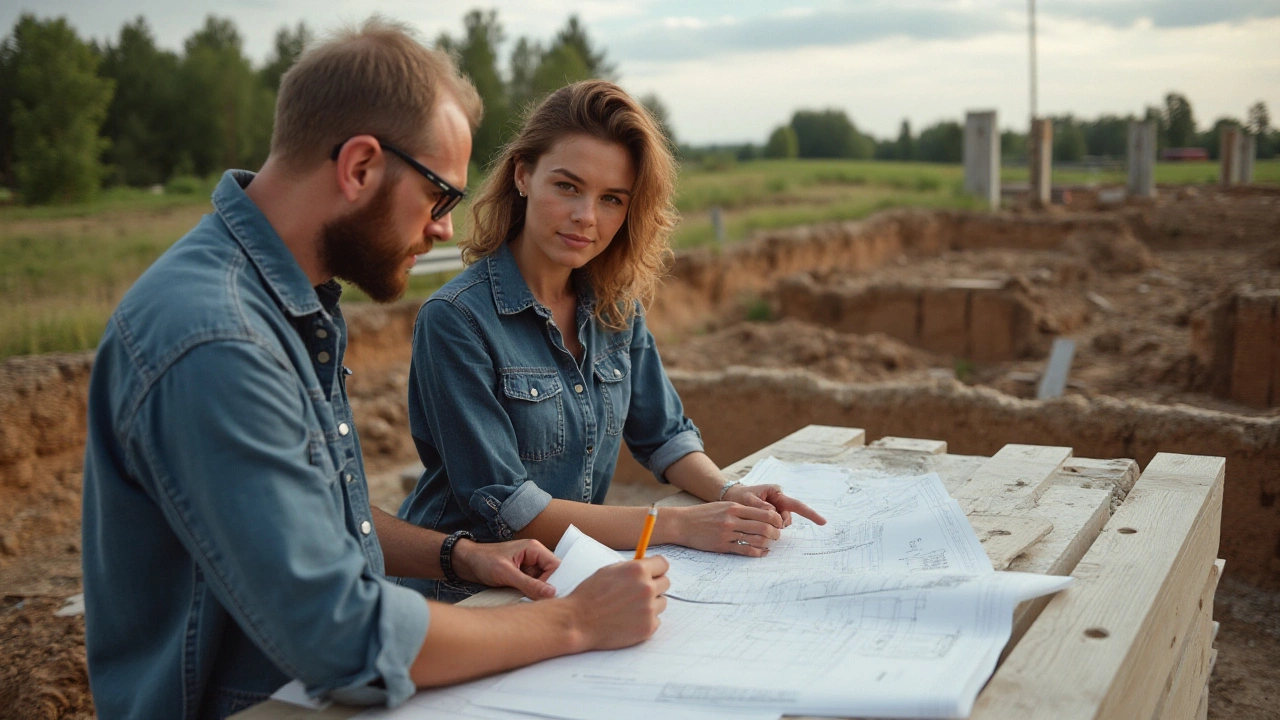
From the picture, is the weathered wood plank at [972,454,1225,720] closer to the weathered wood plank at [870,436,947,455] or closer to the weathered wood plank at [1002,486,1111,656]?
the weathered wood plank at [1002,486,1111,656]

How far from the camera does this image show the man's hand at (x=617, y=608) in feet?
4.97

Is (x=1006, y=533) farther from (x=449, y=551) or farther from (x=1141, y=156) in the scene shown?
(x=1141, y=156)

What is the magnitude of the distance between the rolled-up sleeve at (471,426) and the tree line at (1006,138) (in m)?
24.0

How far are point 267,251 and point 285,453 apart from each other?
40 cm

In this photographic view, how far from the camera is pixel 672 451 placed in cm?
261

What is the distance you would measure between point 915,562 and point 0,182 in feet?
60.5

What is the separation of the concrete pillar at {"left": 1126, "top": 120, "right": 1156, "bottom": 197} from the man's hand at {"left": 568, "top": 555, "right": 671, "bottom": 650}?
2563cm

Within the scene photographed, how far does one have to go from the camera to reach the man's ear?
4.90 feet

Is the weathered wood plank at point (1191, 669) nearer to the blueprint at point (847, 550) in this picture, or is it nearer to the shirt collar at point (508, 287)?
the blueprint at point (847, 550)

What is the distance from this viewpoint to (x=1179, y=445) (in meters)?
4.72

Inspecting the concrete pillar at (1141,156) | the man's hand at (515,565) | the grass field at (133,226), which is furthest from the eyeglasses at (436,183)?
the concrete pillar at (1141,156)

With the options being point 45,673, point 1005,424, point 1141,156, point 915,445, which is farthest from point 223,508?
point 1141,156

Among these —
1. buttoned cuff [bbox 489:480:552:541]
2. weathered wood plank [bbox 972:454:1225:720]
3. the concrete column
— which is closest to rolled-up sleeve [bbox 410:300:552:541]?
buttoned cuff [bbox 489:480:552:541]

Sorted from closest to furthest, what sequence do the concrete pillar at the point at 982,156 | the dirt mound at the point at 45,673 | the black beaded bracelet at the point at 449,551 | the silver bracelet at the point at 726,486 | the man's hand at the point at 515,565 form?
1. the man's hand at the point at 515,565
2. the black beaded bracelet at the point at 449,551
3. the silver bracelet at the point at 726,486
4. the dirt mound at the point at 45,673
5. the concrete pillar at the point at 982,156
